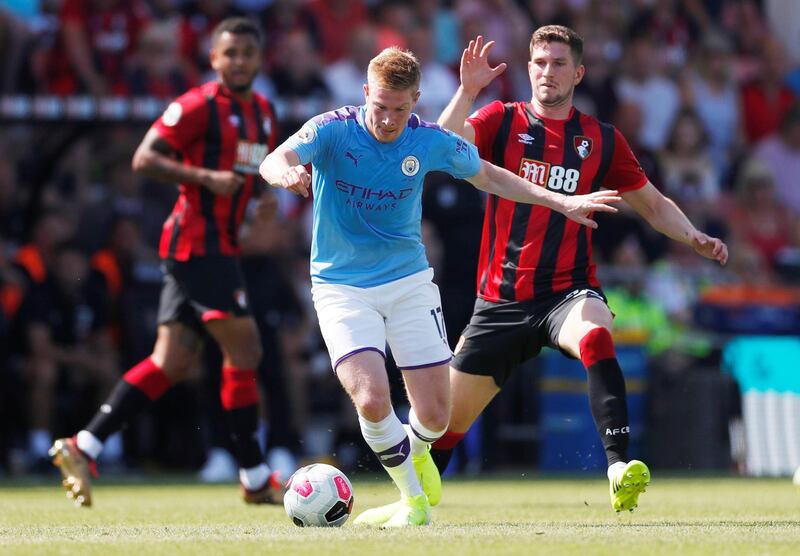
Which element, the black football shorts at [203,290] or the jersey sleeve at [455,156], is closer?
the jersey sleeve at [455,156]

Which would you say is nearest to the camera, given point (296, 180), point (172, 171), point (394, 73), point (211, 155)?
point (296, 180)

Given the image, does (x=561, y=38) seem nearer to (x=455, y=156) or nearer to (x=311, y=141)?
(x=455, y=156)

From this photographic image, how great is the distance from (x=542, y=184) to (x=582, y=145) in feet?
1.00

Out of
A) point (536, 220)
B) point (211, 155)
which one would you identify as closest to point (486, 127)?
point (536, 220)

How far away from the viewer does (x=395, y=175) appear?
23.5 ft

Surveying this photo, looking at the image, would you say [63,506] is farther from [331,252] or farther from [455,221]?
[455,221]

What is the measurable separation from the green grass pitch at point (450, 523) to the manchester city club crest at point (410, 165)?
171 centimetres

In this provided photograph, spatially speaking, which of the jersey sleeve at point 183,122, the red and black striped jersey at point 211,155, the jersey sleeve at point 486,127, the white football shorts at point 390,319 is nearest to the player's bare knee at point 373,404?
the white football shorts at point 390,319

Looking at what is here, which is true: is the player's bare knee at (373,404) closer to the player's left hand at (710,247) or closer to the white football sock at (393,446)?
the white football sock at (393,446)

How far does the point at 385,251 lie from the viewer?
7266 millimetres

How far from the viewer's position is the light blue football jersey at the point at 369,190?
7141 mm

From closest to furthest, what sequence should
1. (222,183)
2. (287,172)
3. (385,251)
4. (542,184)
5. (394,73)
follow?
1. (287,172)
2. (394,73)
3. (385,251)
4. (542,184)
5. (222,183)

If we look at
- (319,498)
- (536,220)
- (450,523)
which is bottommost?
(450,523)

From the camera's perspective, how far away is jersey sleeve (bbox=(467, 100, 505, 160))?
802 centimetres
